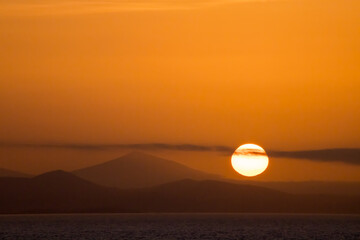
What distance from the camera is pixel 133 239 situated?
17275 cm

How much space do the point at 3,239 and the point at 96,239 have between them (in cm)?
2271

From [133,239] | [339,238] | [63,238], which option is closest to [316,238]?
[339,238]

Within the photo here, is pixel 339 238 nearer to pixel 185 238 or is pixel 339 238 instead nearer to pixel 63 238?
pixel 185 238

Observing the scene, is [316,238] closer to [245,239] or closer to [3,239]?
[245,239]

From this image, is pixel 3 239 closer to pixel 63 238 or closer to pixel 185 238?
pixel 63 238

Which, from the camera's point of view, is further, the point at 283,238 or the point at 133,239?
the point at 283,238

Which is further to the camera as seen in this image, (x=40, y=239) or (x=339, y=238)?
(x=339, y=238)

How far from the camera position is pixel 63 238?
181500 millimetres

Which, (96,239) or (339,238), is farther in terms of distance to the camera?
(339,238)

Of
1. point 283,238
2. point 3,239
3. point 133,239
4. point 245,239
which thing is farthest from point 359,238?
point 3,239

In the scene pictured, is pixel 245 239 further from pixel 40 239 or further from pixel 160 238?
pixel 40 239

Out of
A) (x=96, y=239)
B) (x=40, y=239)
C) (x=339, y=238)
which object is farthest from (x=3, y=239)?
(x=339, y=238)

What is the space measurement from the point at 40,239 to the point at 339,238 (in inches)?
3066

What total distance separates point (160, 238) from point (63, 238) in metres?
24.6
